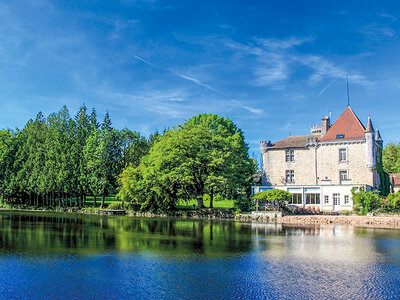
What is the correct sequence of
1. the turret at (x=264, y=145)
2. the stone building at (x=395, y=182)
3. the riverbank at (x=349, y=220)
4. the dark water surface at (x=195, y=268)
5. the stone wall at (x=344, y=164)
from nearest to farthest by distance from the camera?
the dark water surface at (x=195, y=268) < the riverbank at (x=349, y=220) < the stone wall at (x=344, y=164) < the turret at (x=264, y=145) < the stone building at (x=395, y=182)

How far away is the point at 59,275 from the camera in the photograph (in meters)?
12.9

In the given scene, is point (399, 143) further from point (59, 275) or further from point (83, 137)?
point (59, 275)

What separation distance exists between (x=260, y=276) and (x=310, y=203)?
113ft

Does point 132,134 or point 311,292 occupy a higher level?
point 132,134

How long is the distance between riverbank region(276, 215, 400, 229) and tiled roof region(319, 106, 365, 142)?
1410cm

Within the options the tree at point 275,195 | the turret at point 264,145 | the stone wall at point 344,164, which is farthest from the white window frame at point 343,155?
Answer: the tree at point 275,195

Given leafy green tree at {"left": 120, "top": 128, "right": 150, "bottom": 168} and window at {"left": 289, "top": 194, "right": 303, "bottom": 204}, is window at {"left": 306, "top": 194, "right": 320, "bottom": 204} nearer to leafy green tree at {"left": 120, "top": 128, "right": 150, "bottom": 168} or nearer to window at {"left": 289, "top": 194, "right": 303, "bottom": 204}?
window at {"left": 289, "top": 194, "right": 303, "bottom": 204}

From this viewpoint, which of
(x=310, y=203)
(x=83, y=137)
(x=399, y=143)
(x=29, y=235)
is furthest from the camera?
(x=399, y=143)

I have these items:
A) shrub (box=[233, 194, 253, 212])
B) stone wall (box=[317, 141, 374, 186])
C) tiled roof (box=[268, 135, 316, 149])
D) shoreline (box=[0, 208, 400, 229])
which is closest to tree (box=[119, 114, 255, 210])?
shrub (box=[233, 194, 253, 212])

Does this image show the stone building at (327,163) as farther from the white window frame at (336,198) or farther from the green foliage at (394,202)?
the green foliage at (394,202)

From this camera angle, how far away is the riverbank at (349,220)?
34.9 m

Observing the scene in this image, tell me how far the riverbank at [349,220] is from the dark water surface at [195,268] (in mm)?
13408

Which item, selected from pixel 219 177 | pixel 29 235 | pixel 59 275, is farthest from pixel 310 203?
pixel 59 275

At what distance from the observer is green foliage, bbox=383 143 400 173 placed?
82312 mm
